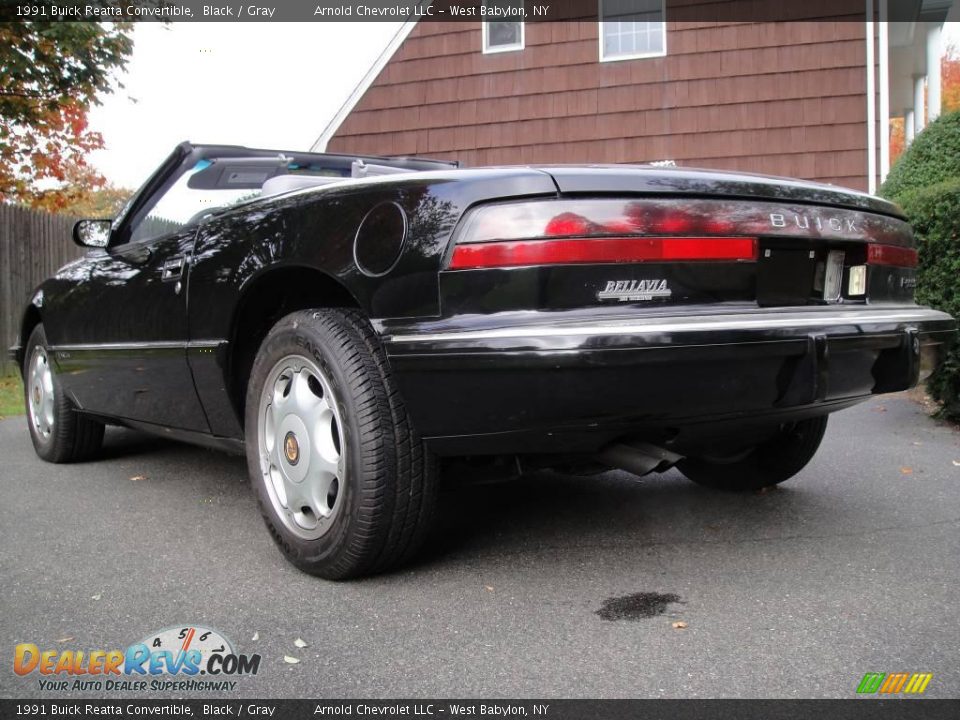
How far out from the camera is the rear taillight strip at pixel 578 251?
214cm

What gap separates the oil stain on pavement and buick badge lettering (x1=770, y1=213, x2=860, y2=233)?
42.1 inches

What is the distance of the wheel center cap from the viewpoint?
2.68 meters

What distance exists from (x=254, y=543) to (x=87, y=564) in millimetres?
528

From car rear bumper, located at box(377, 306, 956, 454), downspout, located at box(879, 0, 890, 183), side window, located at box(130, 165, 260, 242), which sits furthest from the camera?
downspout, located at box(879, 0, 890, 183)

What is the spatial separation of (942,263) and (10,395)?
7662 mm

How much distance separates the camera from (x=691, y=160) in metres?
11.2

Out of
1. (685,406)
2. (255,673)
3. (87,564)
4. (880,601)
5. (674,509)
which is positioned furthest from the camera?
(674,509)

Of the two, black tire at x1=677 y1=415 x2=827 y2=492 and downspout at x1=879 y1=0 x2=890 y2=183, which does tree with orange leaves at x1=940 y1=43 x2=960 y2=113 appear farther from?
black tire at x1=677 y1=415 x2=827 y2=492

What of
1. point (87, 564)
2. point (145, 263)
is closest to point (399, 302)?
point (87, 564)

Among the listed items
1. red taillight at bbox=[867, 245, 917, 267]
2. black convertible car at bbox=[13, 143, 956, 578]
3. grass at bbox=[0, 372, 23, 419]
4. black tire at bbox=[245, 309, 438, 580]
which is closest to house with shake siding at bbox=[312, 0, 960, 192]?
grass at bbox=[0, 372, 23, 419]

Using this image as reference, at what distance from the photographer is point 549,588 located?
2514mm

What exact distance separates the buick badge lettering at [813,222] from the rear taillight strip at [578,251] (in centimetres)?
29

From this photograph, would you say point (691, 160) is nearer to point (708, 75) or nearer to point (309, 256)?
point (708, 75)

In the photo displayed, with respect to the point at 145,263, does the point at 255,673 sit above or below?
below
